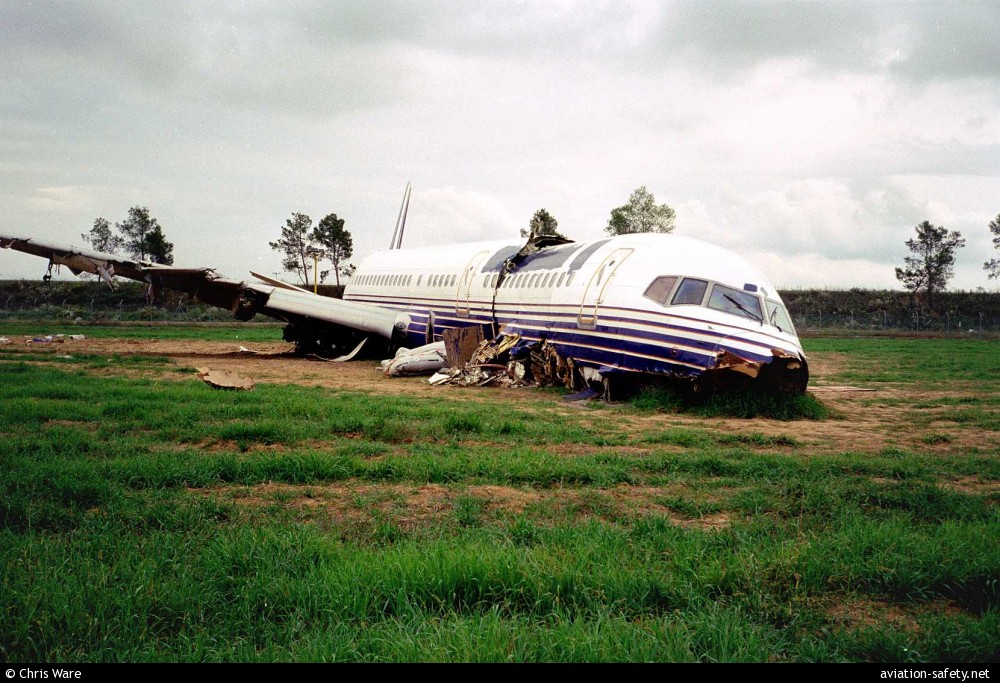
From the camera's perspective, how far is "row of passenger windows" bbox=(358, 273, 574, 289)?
14484 mm

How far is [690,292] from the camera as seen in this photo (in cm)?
1141

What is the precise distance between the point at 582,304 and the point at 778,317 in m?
3.37

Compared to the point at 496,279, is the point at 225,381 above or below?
below

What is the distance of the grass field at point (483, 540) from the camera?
3.26 meters

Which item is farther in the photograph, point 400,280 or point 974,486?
point 400,280

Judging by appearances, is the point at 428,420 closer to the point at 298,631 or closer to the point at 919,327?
the point at 298,631

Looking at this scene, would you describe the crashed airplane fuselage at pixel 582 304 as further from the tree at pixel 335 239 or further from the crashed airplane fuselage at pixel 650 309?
the tree at pixel 335 239

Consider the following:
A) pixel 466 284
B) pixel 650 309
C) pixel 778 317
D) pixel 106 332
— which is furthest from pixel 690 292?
pixel 106 332

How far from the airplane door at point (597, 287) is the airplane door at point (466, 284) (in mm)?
5436

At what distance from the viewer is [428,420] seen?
31.2 feet

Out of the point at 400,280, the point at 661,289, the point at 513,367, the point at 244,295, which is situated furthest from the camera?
the point at 400,280

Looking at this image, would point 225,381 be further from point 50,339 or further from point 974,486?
point 50,339
